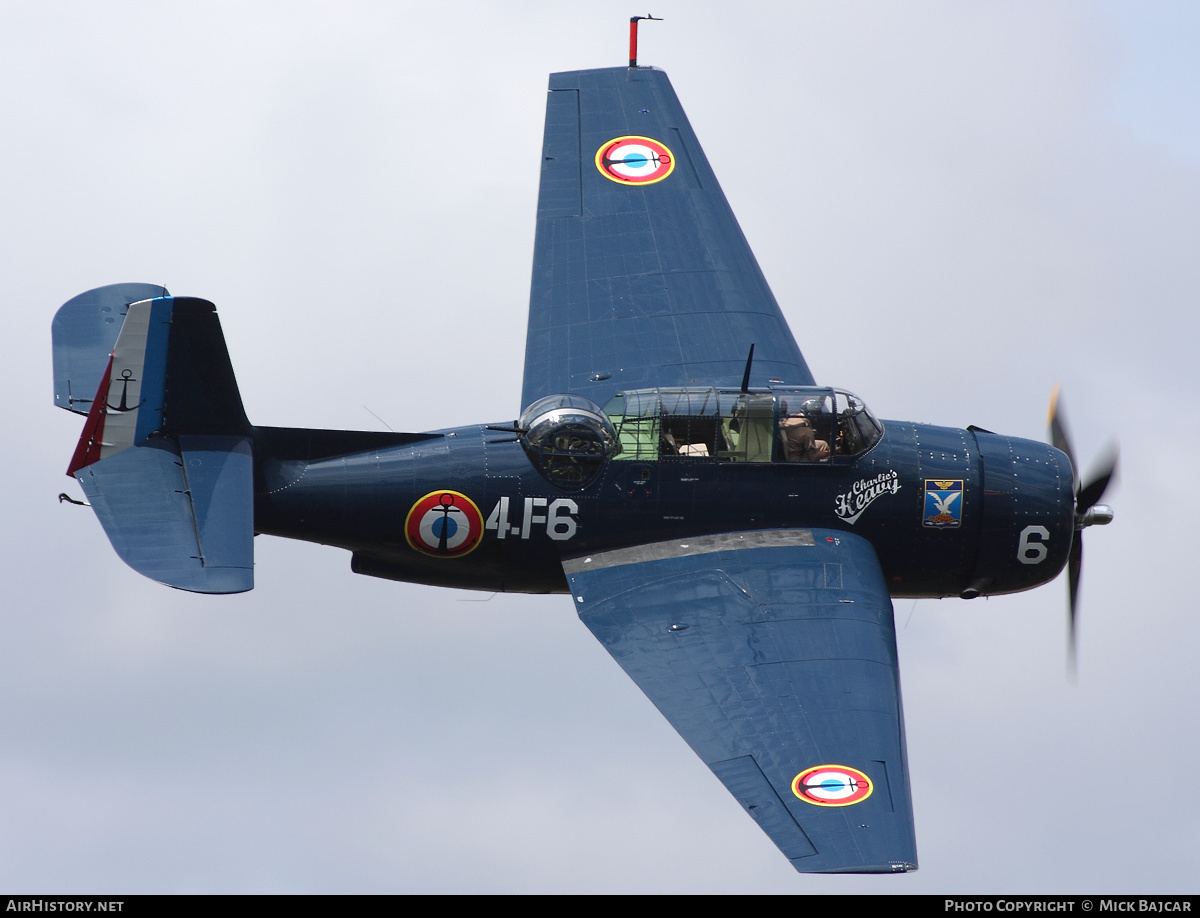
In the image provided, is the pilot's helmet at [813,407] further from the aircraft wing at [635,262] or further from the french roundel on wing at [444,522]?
the french roundel on wing at [444,522]

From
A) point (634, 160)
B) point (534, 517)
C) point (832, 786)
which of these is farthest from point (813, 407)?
point (634, 160)

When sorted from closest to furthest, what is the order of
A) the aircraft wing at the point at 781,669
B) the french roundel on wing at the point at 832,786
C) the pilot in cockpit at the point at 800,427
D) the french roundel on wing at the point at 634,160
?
the aircraft wing at the point at 781,669
the french roundel on wing at the point at 832,786
the pilot in cockpit at the point at 800,427
the french roundel on wing at the point at 634,160

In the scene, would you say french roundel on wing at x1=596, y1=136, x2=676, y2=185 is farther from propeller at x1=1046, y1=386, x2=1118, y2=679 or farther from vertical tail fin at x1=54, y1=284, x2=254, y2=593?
vertical tail fin at x1=54, y1=284, x2=254, y2=593

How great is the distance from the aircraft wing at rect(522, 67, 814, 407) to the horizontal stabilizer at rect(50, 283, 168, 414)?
5244 mm

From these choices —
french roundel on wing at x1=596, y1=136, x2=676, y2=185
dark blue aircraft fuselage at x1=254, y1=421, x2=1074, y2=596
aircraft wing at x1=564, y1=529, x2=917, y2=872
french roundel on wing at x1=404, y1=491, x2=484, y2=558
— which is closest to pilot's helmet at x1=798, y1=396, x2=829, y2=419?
dark blue aircraft fuselage at x1=254, y1=421, x2=1074, y2=596

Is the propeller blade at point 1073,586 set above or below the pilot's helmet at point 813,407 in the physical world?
below

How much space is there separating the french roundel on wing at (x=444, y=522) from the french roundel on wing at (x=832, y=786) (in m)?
5.20

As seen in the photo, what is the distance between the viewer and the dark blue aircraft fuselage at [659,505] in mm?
25281

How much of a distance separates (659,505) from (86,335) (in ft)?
23.8

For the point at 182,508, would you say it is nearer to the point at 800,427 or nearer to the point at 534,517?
the point at 534,517

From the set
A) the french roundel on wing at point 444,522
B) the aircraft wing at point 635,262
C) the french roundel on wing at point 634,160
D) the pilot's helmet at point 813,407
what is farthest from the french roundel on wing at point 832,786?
the french roundel on wing at point 634,160

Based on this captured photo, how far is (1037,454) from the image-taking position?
1043 inches

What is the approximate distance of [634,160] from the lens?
30.6 m

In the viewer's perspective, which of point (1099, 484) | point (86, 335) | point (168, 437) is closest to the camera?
point (168, 437)
